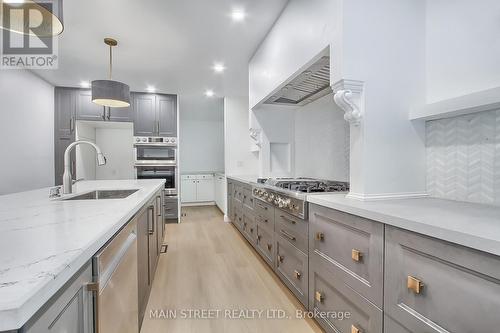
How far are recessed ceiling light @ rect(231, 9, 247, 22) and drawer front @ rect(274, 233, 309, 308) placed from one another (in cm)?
214

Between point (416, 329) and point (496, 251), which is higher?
point (496, 251)

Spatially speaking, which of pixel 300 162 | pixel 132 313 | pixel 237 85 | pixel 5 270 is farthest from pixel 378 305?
pixel 237 85

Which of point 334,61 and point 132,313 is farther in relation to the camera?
point 334,61

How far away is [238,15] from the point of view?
7.72ft

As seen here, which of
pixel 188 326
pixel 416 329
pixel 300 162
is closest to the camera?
pixel 416 329

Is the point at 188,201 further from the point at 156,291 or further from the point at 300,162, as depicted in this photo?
the point at 156,291

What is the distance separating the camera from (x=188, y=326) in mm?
1693

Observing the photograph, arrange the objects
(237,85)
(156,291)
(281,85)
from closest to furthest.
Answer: (156,291), (281,85), (237,85)

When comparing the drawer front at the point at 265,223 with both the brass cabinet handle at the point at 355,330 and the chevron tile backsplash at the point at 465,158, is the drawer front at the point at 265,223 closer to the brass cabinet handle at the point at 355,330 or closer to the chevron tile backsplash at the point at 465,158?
the brass cabinet handle at the point at 355,330

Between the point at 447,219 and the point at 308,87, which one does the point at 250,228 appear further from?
the point at 447,219

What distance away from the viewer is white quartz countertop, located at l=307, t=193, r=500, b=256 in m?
0.75

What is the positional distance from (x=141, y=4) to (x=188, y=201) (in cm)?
497

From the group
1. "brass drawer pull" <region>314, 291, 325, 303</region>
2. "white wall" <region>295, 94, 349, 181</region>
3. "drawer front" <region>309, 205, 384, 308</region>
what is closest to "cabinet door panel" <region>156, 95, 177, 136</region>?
"white wall" <region>295, 94, 349, 181</region>

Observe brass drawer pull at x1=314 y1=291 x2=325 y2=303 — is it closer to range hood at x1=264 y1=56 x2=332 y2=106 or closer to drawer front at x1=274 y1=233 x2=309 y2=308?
drawer front at x1=274 y1=233 x2=309 y2=308
